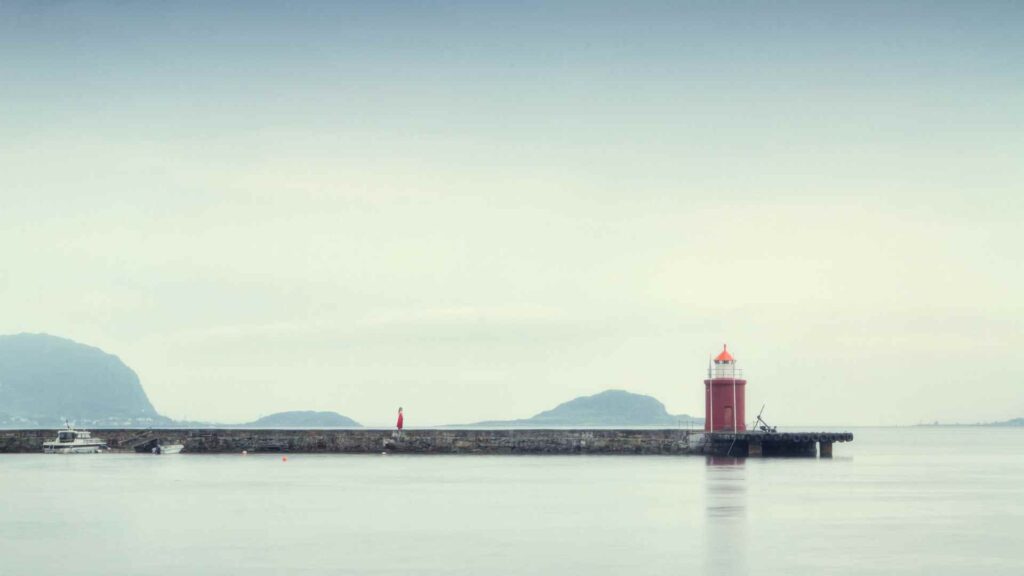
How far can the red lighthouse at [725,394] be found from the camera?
149 feet

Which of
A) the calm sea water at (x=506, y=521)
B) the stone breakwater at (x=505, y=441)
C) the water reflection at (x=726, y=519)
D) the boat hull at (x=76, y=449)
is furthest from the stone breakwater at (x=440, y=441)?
the water reflection at (x=726, y=519)

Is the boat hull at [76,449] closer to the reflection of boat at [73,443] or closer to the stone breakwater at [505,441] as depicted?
the reflection of boat at [73,443]

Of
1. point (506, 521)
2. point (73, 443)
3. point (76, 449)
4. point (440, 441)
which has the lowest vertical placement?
point (506, 521)

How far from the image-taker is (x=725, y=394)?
151ft

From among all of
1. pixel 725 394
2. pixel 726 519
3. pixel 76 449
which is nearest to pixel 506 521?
pixel 726 519

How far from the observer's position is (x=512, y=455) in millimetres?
51969

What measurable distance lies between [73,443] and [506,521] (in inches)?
1369

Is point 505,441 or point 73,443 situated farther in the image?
point 73,443

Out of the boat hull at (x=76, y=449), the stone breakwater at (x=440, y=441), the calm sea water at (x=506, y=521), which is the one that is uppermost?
the stone breakwater at (x=440, y=441)

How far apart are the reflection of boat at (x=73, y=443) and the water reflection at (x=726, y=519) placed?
26.8 meters

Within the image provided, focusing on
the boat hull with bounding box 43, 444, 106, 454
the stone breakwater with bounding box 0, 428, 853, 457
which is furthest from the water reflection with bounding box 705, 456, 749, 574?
the boat hull with bounding box 43, 444, 106, 454

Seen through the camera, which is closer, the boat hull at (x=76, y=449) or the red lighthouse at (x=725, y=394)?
the red lighthouse at (x=725, y=394)

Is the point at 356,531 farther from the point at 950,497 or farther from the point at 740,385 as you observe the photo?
the point at 740,385

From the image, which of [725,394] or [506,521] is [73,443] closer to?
[725,394]
